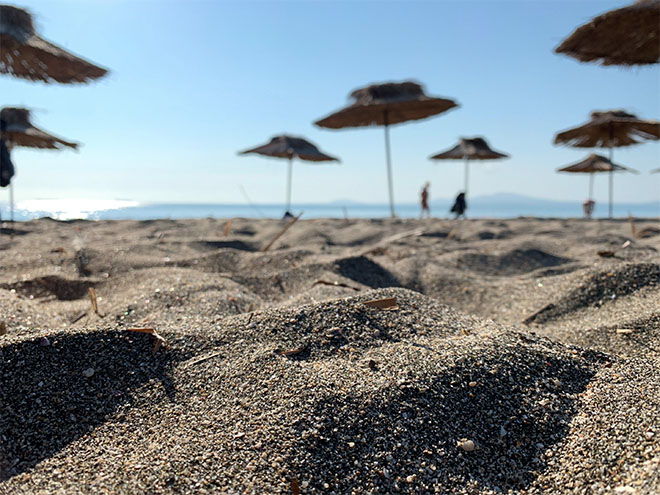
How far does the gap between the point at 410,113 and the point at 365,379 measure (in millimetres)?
7950

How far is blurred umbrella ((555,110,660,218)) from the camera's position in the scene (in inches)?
310

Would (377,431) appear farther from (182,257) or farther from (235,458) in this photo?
→ (182,257)

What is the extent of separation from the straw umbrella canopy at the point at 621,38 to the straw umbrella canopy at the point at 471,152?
598 centimetres

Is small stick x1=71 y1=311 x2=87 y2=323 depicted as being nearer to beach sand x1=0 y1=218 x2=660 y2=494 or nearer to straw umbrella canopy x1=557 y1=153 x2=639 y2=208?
beach sand x1=0 y1=218 x2=660 y2=494

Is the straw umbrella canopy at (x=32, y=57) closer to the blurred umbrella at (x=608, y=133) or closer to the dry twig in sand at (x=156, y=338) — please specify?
the dry twig in sand at (x=156, y=338)

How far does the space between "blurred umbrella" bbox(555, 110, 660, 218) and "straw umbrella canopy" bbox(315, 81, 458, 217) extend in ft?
8.96

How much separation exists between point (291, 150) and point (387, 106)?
261 centimetres

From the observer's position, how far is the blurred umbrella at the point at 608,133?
7.88 meters

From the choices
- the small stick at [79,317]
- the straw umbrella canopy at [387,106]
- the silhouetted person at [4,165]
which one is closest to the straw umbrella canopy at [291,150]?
the straw umbrella canopy at [387,106]

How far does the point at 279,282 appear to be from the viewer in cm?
277

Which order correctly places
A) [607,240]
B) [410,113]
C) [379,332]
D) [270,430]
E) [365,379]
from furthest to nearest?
[410,113] < [607,240] < [379,332] < [365,379] < [270,430]

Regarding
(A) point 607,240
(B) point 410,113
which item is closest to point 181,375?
(A) point 607,240

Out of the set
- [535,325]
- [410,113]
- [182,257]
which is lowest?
[535,325]

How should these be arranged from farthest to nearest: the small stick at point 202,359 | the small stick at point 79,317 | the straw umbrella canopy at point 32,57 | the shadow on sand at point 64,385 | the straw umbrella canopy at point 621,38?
the straw umbrella canopy at point 32,57 → the straw umbrella canopy at point 621,38 → the small stick at point 79,317 → the small stick at point 202,359 → the shadow on sand at point 64,385
